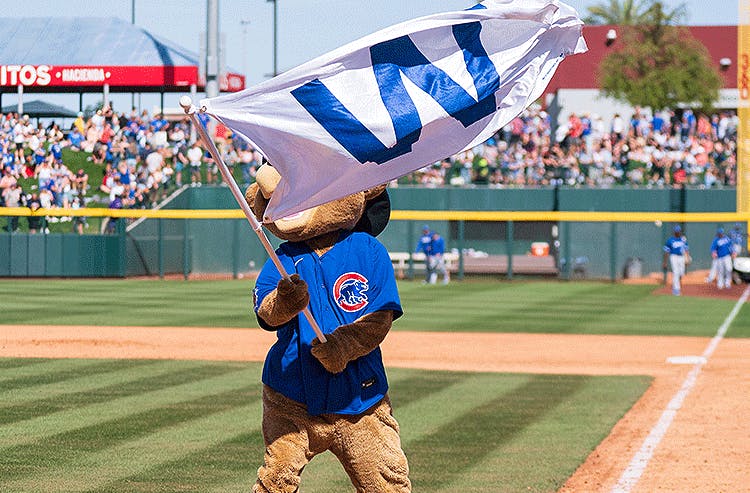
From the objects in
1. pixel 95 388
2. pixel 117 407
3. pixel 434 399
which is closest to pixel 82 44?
pixel 95 388

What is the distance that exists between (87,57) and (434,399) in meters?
32.8

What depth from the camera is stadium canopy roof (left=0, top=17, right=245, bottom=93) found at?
4059 cm

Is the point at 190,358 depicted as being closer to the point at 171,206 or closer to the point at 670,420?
the point at 670,420

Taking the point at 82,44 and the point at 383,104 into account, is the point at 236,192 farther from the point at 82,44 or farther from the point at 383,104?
the point at 82,44

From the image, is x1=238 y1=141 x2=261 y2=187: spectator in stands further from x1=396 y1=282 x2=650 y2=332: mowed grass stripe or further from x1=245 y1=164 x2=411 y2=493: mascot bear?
x1=245 y1=164 x2=411 y2=493: mascot bear

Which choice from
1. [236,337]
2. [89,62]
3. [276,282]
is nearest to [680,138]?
[89,62]

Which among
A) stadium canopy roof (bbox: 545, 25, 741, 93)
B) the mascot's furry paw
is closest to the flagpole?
the mascot's furry paw

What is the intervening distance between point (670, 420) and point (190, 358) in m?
6.31

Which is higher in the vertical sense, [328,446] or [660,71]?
[660,71]

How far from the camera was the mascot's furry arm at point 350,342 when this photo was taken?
198 inches

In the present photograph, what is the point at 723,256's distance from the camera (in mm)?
29891

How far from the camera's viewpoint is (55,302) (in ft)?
79.2

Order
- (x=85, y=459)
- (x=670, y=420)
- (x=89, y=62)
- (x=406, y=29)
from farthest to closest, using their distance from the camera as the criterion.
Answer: (x=89, y=62), (x=670, y=420), (x=85, y=459), (x=406, y=29)

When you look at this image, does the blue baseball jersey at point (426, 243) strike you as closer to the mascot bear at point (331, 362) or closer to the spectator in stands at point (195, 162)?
the spectator in stands at point (195, 162)
